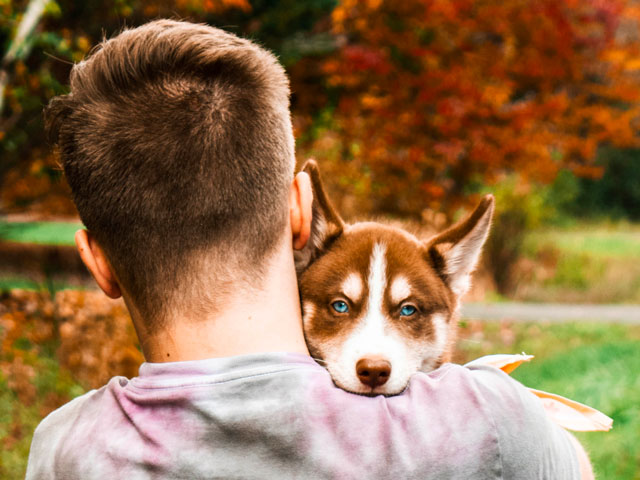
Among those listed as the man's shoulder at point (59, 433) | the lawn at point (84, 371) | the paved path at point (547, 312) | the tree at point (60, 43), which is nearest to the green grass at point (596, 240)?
the paved path at point (547, 312)

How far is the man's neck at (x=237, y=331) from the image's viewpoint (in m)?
1.60

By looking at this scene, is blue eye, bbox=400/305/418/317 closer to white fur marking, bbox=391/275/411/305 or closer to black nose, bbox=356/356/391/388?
white fur marking, bbox=391/275/411/305

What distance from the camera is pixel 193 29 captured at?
5.75 ft

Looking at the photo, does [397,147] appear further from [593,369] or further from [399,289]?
[399,289]

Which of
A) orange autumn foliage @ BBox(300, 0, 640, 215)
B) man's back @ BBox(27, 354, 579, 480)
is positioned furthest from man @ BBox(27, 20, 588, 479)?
orange autumn foliage @ BBox(300, 0, 640, 215)

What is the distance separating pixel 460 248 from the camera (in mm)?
2891

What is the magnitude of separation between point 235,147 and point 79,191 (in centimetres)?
44

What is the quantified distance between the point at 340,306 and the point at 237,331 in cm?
122

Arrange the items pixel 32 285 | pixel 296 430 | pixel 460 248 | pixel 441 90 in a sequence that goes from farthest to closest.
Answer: pixel 441 90, pixel 32 285, pixel 460 248, pixel 296 430

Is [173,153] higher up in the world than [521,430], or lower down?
higher up

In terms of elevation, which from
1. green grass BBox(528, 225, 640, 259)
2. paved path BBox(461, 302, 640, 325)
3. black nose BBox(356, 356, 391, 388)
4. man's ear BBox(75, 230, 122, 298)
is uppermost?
man's ear BBox(75, 230, 122, 298)

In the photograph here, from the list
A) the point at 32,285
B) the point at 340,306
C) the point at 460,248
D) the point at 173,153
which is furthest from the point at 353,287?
the point at 32,285

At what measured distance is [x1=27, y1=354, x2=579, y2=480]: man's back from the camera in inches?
56.9

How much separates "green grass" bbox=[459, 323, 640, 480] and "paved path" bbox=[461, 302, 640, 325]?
438 millimetres
